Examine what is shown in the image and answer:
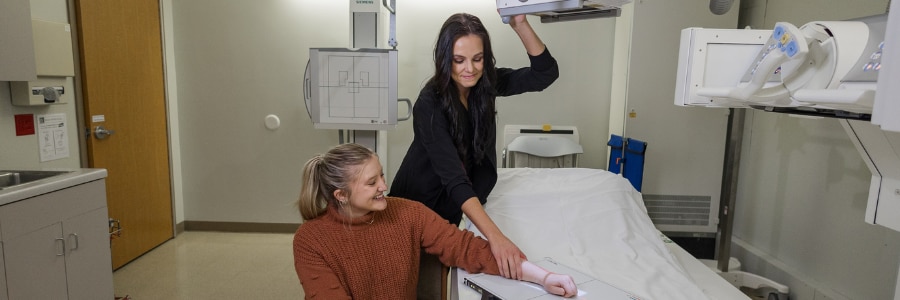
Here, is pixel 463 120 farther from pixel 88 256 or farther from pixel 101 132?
pixel 101 132

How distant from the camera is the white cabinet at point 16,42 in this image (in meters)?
2.00

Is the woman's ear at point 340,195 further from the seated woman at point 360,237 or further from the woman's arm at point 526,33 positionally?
the woman's arm at point 526,33

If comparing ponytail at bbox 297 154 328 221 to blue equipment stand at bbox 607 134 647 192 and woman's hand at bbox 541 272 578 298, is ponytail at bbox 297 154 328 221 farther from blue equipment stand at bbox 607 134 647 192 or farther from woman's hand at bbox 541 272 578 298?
blue equipment stand at bbox 607 134 647 192

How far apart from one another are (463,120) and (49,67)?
2.20 m

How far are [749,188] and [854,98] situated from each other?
8.34ft

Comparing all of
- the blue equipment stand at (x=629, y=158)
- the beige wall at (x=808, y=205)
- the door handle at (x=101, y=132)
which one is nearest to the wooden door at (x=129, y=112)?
the door handle at (x=101, y=132)

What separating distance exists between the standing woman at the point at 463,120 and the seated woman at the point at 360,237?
109 millimetres

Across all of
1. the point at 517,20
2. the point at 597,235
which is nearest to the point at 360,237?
the point at 517,20

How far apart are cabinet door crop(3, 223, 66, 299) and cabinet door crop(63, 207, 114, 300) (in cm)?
4

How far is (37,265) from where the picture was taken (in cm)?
187

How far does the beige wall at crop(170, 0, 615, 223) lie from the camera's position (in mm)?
3566

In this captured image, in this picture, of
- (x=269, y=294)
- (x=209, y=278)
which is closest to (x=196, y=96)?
(x=209, y=278)

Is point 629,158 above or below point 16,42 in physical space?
below

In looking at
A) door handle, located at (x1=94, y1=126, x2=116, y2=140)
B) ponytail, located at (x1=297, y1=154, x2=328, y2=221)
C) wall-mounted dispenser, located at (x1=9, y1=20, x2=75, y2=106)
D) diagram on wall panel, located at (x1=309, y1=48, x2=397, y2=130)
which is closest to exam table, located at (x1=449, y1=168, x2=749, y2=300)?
ponytail, located at (x1=297, y1=154, x2=328, y2=221)
